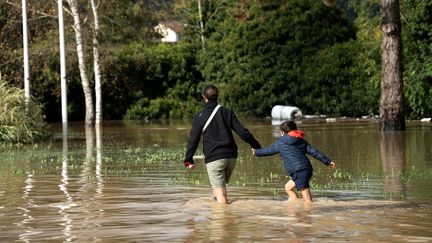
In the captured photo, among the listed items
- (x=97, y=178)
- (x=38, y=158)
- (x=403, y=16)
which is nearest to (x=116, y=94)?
(x=403, y=16)

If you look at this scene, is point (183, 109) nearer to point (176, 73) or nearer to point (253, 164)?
point (176, 73)

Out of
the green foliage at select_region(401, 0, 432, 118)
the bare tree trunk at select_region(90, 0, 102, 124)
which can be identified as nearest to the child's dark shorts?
the green foliage at select_region(401, 0, 432, 118)

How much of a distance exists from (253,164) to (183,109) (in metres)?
35.4

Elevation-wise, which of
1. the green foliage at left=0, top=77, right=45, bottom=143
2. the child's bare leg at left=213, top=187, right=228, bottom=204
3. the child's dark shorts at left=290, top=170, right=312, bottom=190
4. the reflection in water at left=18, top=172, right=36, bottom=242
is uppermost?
the green foliage at left=0, top=77, right=45, bottom=143

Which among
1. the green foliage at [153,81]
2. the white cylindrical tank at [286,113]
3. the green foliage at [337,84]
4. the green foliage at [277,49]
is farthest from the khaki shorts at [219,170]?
the green foliage at [153,81]

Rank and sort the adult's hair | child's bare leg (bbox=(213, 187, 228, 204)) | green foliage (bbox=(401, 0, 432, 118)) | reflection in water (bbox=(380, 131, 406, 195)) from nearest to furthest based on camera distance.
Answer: the adult's hair < child's bare leg (bbox=(213, 187, 228, 204)) < reflection in water (bbox=(380, 131, 406, 195)) < green foliage (bbox=(401, 0, 432, 118))

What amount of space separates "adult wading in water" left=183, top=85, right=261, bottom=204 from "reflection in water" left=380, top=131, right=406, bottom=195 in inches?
124

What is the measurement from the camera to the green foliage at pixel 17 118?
101 feet

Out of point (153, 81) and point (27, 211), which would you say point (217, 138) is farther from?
point (153, 81)

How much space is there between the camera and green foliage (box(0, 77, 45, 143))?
30766 mm

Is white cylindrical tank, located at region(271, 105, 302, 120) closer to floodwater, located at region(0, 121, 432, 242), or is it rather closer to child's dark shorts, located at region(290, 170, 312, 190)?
floodwater, located at region(0, 121, 432, 242)

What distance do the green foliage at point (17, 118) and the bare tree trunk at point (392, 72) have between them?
10972 mm

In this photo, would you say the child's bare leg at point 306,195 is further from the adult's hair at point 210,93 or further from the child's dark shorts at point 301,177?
the adult's hair at point 210,93

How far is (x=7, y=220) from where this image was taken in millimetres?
13102
